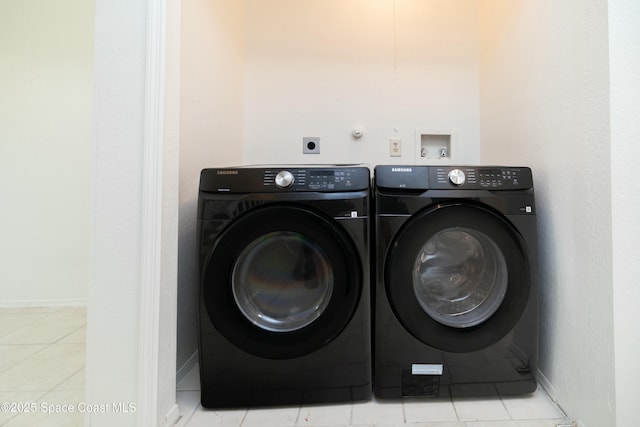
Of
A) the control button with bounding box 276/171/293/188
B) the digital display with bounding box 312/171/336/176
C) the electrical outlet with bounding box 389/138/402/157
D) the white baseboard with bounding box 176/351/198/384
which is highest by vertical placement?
the electrical outlet with bounding box 389/138/402/157

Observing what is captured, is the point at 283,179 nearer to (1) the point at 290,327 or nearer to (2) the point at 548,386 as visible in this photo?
(1) the point at 290,327

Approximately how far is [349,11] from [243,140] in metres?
1.02

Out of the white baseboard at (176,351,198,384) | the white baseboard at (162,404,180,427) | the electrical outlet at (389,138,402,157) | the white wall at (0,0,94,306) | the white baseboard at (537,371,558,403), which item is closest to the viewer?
the white baseboard at (162,404,180,427)

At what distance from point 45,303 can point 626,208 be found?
2983mm

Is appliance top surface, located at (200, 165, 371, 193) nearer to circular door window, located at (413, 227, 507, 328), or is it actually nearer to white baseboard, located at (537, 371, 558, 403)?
circular door window, located at (413, 227, 507, 328)

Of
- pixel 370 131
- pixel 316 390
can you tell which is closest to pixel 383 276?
pixel 316 390

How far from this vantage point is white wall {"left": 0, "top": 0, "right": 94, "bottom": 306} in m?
1.79

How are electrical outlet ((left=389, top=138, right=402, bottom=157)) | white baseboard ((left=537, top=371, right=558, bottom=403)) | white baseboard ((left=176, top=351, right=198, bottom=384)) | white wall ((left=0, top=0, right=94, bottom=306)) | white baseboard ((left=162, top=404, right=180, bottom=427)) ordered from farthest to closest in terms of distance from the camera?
white wall ((left=0, top=0, right=94, bottom=306)) → electrical outlet ((left=389, top=138, right=402, bottom=157)) → white baseboard ((left=176, top=351, right=198, bottom=384)) → white baseboard ((left=537, top=371, right=558, bottom=403)) → white baseboard ((left=162, top=404, right=180, bottom=427))

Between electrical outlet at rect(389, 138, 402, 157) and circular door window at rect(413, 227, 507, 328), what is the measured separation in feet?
2.55

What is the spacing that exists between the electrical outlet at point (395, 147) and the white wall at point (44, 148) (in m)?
2.07

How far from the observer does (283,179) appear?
0.89 m

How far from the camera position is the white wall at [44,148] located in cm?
179

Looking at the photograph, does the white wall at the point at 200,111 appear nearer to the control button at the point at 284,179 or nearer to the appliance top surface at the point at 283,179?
the appliance top surface at the point at 283,179

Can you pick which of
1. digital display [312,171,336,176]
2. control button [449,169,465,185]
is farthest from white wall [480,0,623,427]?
digital display [312,171,336,176]
